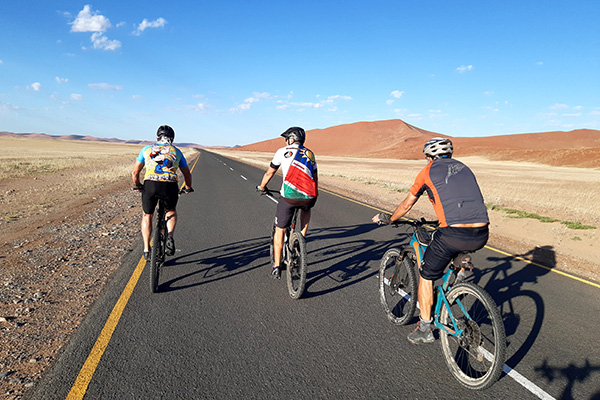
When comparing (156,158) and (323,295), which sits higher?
(156,158)

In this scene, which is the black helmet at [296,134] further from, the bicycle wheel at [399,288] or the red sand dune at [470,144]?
the red sand dune at [470,144]

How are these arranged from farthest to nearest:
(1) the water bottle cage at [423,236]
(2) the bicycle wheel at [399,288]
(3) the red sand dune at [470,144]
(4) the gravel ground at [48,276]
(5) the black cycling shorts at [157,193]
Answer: (3) the red sand dune at [470,144], (5) the black cycling shorts at [157,193], (2) the bicycle wheel at [399,288], (1) the water bottle cage at [423,236], (4) the gravel ground at [48,276]

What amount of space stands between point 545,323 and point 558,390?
137 centimetres

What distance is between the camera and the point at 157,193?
16.0ft

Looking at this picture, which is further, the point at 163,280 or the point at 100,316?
the point at 163,280

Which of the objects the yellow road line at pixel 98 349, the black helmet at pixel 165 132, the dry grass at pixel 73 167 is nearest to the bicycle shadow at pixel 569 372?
the yellow road line at pixel 98 349

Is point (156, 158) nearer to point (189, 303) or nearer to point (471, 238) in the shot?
point (189, 303)

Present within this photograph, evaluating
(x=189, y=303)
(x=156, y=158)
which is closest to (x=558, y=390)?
(x=189, y=303)

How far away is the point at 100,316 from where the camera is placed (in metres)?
3.98

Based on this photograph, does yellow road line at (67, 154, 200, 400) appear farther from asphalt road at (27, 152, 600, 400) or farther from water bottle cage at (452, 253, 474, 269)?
water bottle cage at (452, 253, 474, 269)

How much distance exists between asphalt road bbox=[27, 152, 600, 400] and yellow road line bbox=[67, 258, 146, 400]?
1 centimetres

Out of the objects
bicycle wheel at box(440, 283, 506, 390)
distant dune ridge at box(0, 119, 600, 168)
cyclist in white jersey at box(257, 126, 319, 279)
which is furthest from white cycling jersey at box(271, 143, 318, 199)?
distant dune ridge at box(0, 119, 600, 168)

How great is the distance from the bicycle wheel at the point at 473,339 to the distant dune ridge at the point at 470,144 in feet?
207

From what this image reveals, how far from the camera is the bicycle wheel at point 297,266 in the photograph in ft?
14.5
